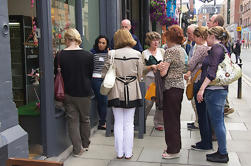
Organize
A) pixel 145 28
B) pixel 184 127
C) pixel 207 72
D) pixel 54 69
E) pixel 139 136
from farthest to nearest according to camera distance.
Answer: pixel 145 28 < pixel 184 127 < pixel 139 136 < pixel 54 69 < pixel 207 72

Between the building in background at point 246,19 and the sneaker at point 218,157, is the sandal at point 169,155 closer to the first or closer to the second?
the sneaker at point 218,157

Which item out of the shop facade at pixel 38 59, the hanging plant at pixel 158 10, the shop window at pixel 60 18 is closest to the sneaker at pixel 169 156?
the shop facade at pixel 38 59

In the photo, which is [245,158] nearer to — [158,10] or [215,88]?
[215,88]

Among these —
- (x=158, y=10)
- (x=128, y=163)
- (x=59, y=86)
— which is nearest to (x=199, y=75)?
(x=128, y=163)

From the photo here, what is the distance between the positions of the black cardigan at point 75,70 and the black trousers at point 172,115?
1.15m

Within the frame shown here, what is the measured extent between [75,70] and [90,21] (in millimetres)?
2433

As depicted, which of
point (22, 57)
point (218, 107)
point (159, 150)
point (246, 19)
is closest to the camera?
point (218, 107)

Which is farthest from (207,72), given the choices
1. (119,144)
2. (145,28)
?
(145,28)

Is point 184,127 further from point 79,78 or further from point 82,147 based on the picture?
point 79,78

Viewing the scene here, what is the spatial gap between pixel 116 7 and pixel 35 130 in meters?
3.54

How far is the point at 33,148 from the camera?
209 inches

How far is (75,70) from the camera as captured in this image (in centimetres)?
468

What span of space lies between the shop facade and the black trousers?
1545 mm

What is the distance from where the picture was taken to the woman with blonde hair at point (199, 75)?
4941 millimetres
